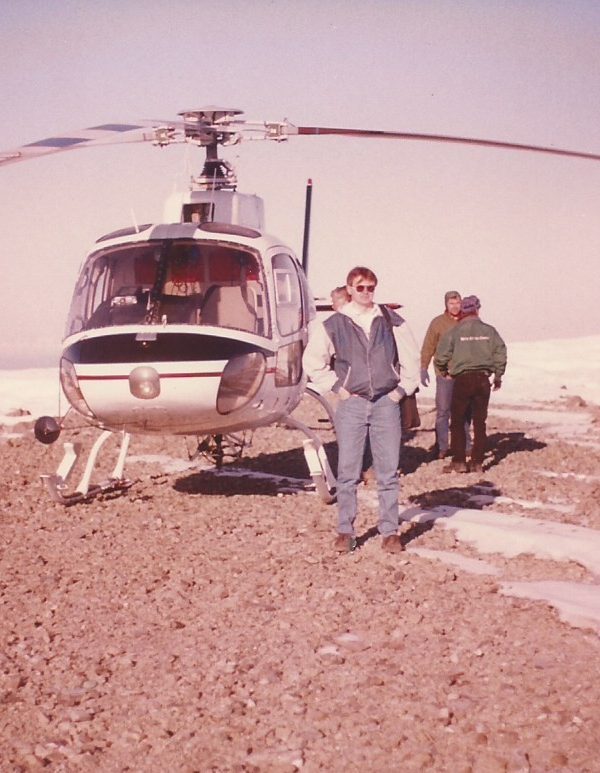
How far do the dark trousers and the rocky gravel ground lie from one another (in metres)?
2.02

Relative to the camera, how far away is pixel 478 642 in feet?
16.6

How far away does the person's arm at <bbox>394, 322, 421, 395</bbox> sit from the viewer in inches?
274

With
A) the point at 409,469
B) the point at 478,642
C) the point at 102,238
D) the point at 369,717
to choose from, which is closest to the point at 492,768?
the point at 369,717

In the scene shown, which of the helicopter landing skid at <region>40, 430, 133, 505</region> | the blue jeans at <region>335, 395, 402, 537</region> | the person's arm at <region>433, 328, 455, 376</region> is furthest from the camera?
the person's arm at <region>433, 328, 455, 376</region>

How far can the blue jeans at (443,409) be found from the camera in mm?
11766

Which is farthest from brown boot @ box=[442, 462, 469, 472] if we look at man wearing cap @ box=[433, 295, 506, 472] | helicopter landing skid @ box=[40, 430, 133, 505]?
helicopter landing skid @ box=[40, 430, 133, 505]

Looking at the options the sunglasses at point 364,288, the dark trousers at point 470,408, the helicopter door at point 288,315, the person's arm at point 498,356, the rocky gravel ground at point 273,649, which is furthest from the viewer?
the dark trousers at point 470,408

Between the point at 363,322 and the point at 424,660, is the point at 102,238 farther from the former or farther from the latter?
the point at 424,660

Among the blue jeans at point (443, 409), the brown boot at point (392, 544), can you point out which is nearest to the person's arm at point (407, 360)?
the brown boot at point (392, 544)

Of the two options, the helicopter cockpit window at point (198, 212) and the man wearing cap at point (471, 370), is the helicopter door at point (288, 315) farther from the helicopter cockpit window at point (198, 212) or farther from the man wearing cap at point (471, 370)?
the man wearing cap at point (471, 370)

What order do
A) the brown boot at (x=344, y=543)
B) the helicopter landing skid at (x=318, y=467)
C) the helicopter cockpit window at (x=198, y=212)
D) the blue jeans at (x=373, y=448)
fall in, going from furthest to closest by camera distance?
the helicopter cockpit window at (x=198, y=212)
the helicopter landing skid at (x=318, y=467)
the brown boot at (x=344, y=543)
the blue jeans at (x=373, y=448)

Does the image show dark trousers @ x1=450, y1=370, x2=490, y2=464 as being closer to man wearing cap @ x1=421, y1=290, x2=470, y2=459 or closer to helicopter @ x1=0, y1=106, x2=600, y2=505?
man wearing cap @ x1=421, y1=290, x2=470, y2=459

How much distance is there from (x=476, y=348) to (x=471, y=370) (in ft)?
0.83

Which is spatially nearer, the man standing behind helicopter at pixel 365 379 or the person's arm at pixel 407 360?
the man standing behind helicopter at pixel 365 379
